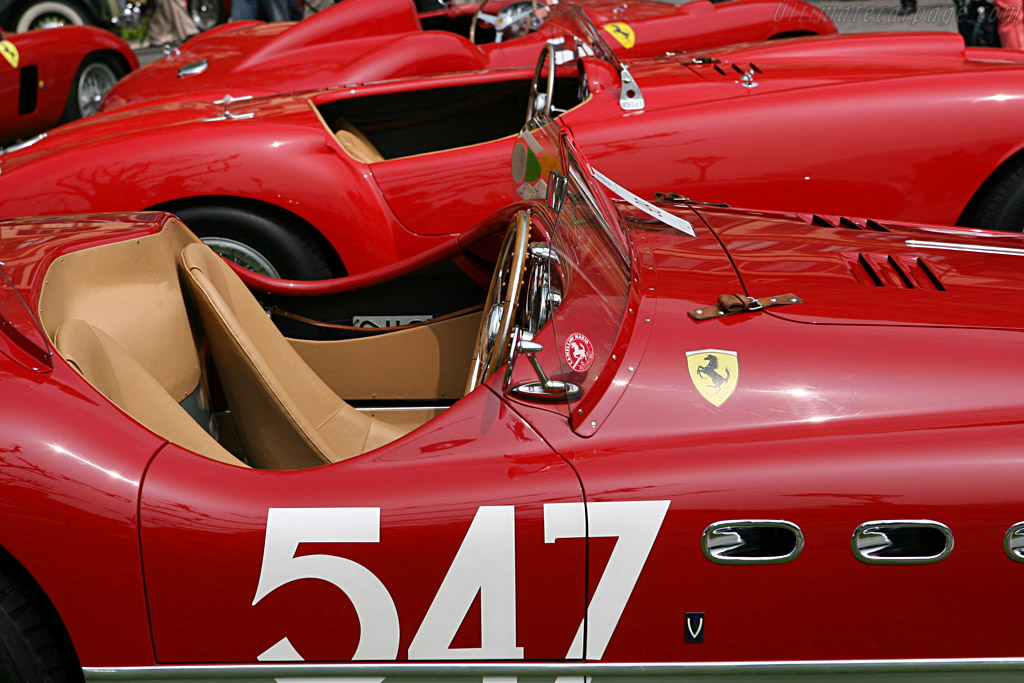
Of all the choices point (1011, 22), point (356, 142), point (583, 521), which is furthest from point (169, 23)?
point (583, 521)

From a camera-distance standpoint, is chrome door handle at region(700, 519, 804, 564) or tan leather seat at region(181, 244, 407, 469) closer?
chrome door handle at region(700, 519, 804, 564)

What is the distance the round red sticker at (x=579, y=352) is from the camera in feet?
5.71

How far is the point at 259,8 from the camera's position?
332 inches

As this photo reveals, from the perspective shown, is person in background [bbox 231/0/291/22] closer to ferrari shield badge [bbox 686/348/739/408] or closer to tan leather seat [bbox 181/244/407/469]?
tan leather seat [bbox 181/244/407/469]

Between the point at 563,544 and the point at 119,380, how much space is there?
98 centimetres

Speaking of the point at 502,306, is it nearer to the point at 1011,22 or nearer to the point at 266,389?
the point at 266,389

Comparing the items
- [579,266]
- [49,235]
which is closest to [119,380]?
[49,235]

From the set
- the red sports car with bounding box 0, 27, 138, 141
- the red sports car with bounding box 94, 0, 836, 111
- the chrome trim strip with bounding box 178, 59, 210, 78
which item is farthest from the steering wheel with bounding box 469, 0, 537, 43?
the red sports car with bounding box 0, 27, 138, 141

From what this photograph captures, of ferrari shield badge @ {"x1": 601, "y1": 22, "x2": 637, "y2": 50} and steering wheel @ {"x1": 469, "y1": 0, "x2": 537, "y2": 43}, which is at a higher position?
steering wheel @ {"x1": 469, "y1": 0, "x2": 537, "y2": 43}

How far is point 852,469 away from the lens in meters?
1.59

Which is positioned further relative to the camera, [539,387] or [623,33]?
[623,33]

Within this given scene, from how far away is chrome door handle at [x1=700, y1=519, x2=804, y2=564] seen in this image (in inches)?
61.8

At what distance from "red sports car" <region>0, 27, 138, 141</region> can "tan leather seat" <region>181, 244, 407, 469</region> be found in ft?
16.0

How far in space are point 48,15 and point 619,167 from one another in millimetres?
8005
